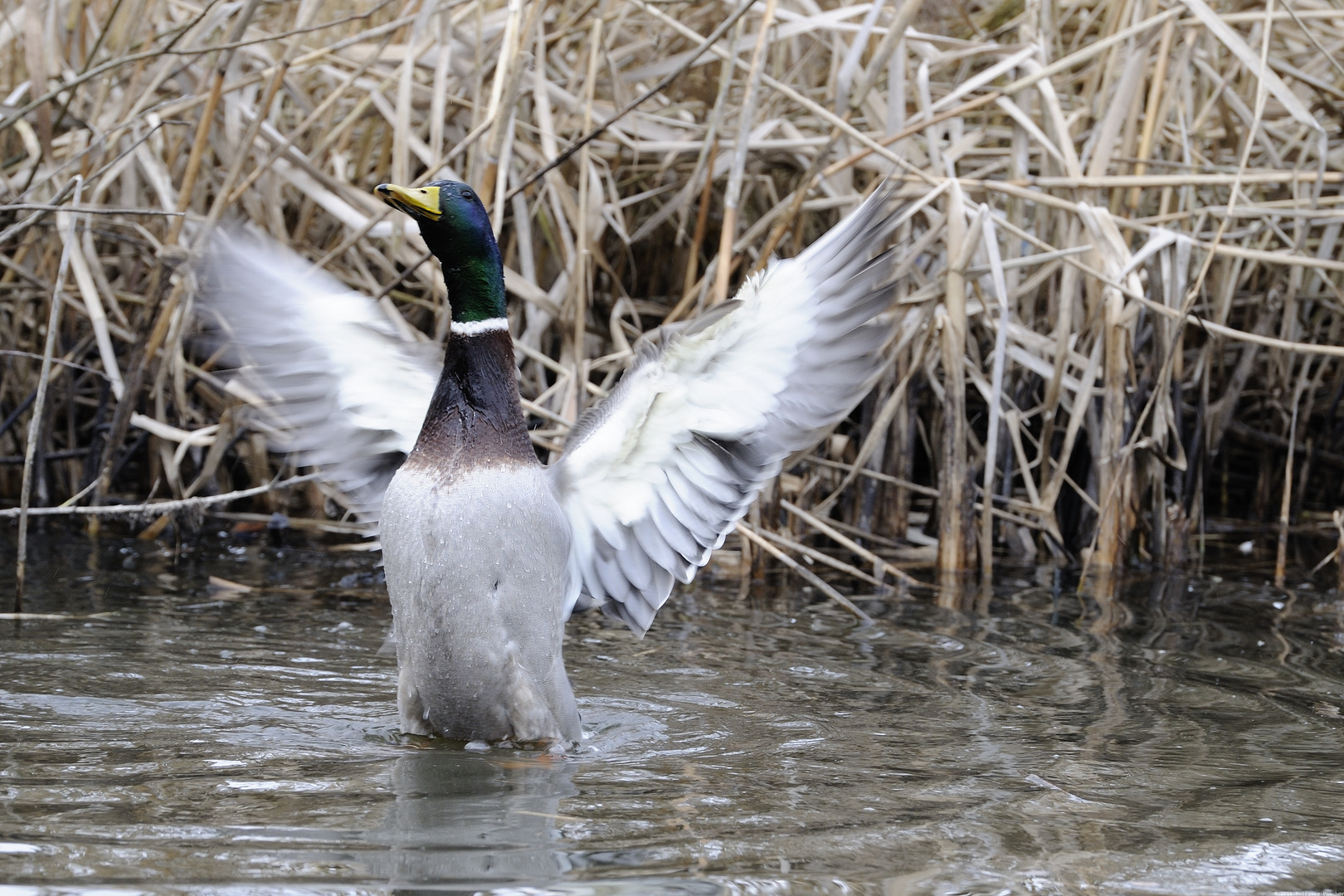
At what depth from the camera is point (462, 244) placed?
3559 mm

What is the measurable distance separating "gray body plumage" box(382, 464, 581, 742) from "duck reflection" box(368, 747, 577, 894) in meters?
0.12

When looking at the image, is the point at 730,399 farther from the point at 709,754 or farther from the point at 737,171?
the point at 737,171

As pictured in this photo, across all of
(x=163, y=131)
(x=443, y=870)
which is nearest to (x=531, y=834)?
(x=443, y=870)

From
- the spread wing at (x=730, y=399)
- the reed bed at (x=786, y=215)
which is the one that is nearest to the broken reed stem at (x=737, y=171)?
the reed bed at (x=786, y=215)

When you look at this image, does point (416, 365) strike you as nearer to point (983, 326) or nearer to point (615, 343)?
point (615, 343)

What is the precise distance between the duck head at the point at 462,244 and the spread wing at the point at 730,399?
39 centimetres

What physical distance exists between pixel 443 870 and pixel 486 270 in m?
1.72

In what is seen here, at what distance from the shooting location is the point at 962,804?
2754 millimetres

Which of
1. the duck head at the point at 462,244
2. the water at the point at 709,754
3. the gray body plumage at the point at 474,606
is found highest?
the duck head at the point at 462,244

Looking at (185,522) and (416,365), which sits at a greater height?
(416,365)

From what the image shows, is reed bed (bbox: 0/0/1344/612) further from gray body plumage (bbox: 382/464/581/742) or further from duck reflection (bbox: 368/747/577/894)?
duck reflection (bbox: 368/747/577/894)

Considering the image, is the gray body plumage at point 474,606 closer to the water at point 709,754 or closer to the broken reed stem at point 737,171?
the water at point 709,754

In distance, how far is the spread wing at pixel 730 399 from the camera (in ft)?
11.1

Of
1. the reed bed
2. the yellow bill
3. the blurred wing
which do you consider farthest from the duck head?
the reed bed
